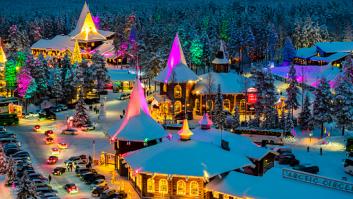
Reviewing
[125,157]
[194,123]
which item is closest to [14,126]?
[194,123]

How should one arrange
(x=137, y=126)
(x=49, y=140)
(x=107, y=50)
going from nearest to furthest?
(x=137, y=126), (x=49, y=140), (x=107, y=50)

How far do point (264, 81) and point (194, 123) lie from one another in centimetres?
899

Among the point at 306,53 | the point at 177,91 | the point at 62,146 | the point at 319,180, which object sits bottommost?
the point at 62,146

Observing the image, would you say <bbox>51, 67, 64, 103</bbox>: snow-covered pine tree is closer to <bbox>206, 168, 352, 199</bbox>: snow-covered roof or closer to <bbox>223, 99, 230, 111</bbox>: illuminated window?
<bbox>223, 99, 230, 111</bbox>: illuminated window

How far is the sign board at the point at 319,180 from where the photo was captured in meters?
36.3

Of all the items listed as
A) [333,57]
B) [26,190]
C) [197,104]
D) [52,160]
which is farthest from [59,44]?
[26,190]

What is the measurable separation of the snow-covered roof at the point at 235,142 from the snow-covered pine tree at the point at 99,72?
35.1m

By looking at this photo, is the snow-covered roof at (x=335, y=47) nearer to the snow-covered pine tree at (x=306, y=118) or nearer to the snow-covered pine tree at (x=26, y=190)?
the snow-covered pine tree at (x=306, y=118)

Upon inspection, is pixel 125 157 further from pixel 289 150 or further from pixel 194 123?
pixel 194 123

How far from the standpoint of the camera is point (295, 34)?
123m

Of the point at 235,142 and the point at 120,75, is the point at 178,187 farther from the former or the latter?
the point at 120,75

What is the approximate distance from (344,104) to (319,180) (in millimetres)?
23873

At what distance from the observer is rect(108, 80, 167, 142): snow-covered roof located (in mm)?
49219

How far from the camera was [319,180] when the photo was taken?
3750 cm
